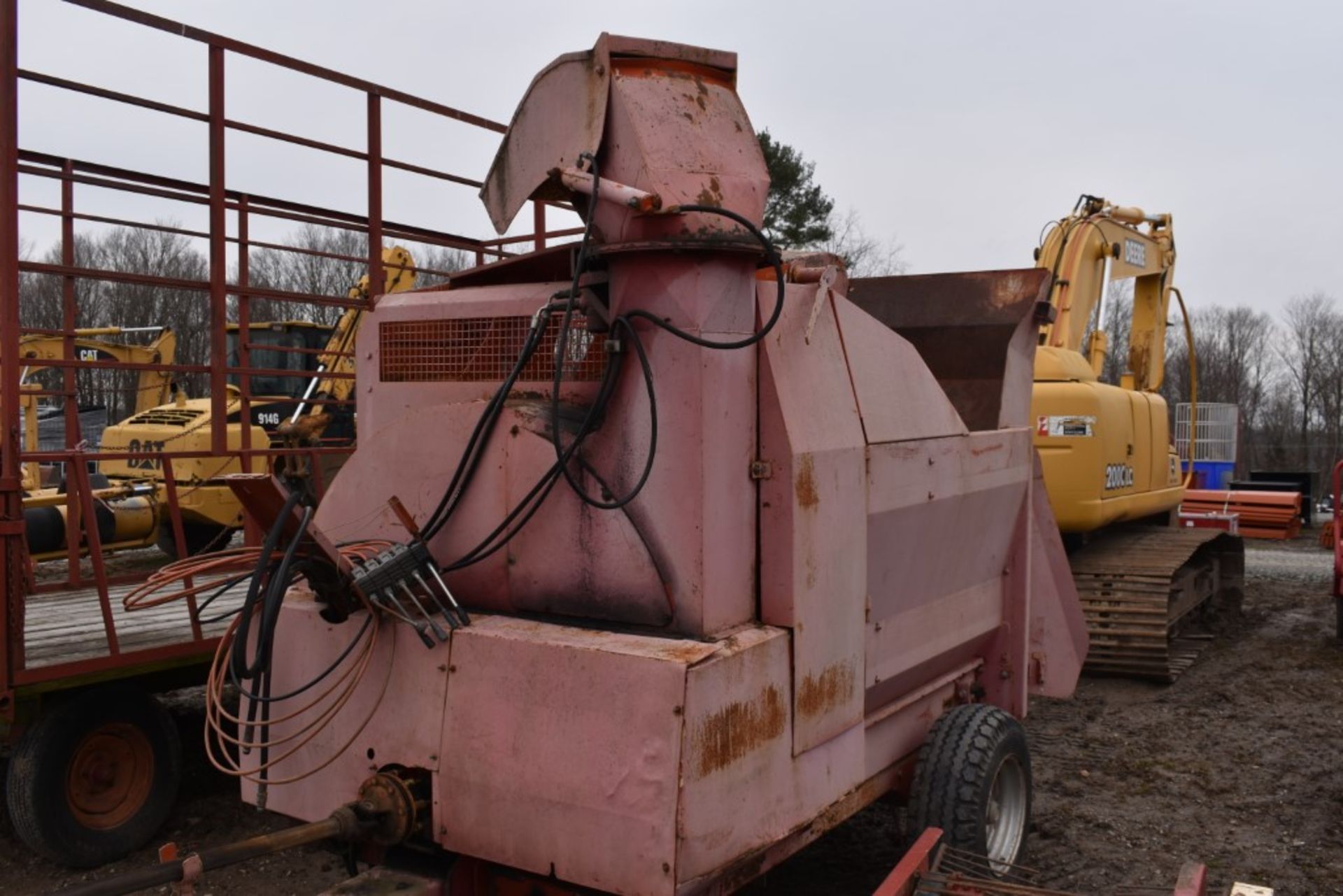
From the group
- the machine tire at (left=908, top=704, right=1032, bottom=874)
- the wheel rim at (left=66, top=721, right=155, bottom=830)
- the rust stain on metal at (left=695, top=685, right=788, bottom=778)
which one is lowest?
the wheel rim at (left=66, top=721, right=155, bottom=830)

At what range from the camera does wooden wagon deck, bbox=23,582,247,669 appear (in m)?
5.02

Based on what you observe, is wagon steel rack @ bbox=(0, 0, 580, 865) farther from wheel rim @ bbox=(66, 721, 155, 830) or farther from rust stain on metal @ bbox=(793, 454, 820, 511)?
rust stain on metal @ bbox=(793, 454, 820, 511)

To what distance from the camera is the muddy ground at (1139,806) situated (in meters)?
4.64

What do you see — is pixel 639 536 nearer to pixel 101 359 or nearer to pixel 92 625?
pixel 92 625

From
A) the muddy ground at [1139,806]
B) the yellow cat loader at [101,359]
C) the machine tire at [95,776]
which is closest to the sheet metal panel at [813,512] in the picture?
the muddy ground at [1139,806]

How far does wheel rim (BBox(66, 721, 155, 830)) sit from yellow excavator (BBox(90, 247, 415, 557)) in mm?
1634

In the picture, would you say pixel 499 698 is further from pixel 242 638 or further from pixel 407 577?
pixel 242 638

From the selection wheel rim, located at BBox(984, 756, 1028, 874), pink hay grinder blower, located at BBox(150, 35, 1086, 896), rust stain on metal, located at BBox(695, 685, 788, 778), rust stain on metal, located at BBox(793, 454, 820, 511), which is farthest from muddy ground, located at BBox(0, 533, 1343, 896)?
rust stain on metal, located at BBox(793, 454, 820, 511)

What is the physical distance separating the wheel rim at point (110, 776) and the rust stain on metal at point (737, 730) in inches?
135

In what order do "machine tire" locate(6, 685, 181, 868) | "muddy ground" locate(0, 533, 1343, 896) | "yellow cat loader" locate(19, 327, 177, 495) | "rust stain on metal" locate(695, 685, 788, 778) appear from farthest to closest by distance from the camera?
"yellow cat loader" locate(19, 327, 177, 495), "machine tire" locate(6, 685, 181, 868), "muddy ground" locate(0, 533, 1343, 896), "rust stain on metal" locate(695, 685, 788, 778)

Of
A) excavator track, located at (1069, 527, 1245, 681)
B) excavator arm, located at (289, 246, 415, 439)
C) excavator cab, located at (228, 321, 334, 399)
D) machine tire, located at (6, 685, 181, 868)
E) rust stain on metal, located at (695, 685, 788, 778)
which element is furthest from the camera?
excavator cab, located at (228, 321, 334, 399)

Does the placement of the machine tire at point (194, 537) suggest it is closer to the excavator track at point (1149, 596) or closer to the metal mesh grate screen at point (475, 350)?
Result: the metal mesh grate screen at point (475, 350)

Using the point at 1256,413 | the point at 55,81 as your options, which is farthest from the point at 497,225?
the point at 1256,413

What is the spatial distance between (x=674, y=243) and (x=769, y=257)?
28 centimetres
